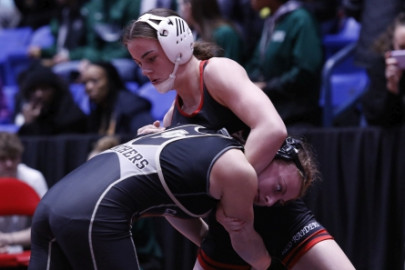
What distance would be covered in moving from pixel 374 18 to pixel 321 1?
66 centimetres

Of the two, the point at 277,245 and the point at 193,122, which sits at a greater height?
the point at 193,122

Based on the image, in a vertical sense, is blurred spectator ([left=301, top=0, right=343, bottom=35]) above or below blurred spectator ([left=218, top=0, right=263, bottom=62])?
above

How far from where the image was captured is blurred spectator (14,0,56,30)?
28.0 ft

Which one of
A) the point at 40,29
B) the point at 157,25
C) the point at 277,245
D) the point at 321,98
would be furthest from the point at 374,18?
the point at 40,29

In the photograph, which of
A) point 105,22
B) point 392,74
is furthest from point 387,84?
point 105,22

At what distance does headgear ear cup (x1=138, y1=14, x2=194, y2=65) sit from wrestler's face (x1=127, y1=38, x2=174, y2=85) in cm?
3

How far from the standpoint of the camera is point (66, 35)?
7562 millimetres

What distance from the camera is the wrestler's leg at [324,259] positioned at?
129 inches

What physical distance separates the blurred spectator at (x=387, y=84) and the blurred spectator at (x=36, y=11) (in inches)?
180

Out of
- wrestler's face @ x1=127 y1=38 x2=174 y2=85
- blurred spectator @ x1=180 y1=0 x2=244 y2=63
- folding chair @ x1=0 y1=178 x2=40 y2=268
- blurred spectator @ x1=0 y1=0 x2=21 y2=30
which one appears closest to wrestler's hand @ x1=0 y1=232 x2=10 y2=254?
folding chair @ x1=0 y1=178 x2=40 y2=268

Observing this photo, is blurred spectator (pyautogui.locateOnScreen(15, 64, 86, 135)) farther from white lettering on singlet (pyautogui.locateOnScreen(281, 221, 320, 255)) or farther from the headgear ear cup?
the headgear ear cup

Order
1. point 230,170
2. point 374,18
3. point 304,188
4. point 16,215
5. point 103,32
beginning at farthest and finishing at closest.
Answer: point 103,32 < point 374,18 < point 16,215 < point 304,188 < point 230,170

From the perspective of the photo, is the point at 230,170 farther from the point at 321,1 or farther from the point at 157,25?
the point at 321,1

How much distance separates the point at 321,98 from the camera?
560 centimetres
